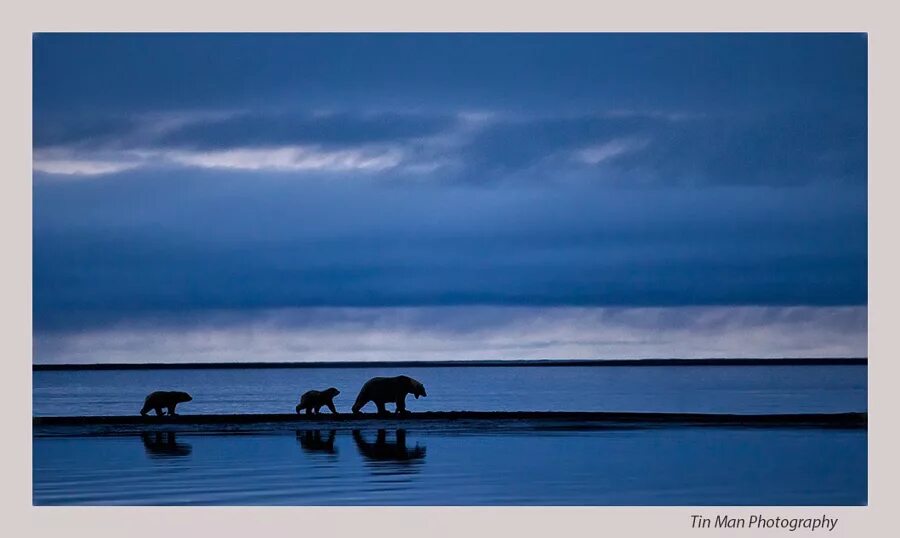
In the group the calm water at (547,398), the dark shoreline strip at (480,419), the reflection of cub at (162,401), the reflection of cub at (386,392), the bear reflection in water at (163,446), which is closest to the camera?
the bear reflection in water at (163,446)

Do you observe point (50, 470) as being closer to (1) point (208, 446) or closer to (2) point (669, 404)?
(1) point (208, 446)

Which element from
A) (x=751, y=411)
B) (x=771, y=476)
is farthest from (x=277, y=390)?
(x=771, y=476)

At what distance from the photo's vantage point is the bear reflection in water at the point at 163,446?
2358 centimetres

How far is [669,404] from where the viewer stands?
38625 millimetres

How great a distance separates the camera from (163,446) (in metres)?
24.7

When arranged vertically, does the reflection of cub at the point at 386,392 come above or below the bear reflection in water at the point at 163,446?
above

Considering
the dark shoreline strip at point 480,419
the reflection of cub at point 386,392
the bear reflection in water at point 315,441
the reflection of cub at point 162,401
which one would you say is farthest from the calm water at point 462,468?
the reflection of cub at point 162,401

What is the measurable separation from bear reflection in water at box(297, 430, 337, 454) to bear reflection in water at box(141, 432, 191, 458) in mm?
2153

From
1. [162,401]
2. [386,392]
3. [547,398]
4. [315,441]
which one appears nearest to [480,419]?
[386,392]

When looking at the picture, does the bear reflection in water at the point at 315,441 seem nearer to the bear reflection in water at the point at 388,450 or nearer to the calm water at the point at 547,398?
the bear reflection in water at the point at 388,450

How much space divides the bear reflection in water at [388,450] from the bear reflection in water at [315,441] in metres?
0.50

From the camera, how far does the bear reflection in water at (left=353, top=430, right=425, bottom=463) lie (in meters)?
22.7

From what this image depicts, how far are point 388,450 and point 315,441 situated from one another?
2.08 m

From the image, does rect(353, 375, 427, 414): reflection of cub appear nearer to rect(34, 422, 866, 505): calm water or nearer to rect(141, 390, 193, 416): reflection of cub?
rect(34, 422, 866, 505): calm water
